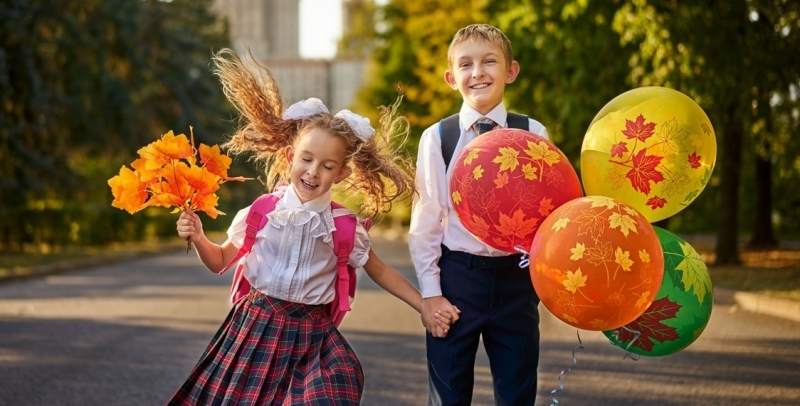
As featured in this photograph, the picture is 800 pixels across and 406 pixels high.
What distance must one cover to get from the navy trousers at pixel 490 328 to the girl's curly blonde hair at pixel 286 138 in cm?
36

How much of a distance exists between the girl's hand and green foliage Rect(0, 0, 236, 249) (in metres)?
16.9

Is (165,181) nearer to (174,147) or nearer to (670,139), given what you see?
(174,147)

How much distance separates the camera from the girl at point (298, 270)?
384 cm

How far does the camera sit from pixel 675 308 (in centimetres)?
390

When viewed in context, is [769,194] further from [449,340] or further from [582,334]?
[449,340]

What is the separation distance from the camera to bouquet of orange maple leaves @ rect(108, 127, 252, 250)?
386 cm

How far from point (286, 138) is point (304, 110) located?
0.14 meters

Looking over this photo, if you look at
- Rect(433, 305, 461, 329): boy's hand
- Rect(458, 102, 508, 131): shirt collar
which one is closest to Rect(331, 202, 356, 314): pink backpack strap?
Rect(433, 305, 461, 329): boy's hand

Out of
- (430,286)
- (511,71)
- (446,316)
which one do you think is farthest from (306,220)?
(511,71)

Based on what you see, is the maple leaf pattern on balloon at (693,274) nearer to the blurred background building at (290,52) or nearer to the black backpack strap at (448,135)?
the black backpack strap at (448,135)

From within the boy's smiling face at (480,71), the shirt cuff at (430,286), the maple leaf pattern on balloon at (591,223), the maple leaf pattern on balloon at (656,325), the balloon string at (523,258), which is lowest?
the maple leaf pattern on balloon at (656,325)

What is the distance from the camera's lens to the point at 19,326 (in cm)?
999

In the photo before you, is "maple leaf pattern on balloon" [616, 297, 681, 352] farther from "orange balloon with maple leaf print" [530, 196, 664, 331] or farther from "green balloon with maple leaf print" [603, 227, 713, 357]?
"orange balloon with maple leaf print" [530, 196, 664, 331]

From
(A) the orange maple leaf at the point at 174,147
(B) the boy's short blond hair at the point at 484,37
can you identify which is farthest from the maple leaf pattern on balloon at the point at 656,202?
(A) the orange maple leaf at the point at 174,147
